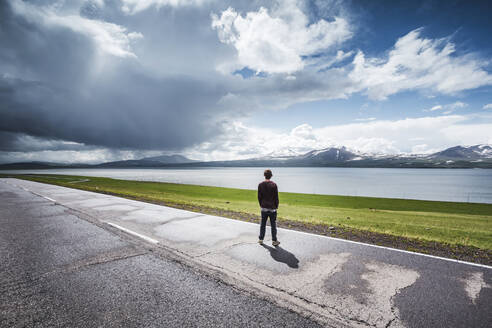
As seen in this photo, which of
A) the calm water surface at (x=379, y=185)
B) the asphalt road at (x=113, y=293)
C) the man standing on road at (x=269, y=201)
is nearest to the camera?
the asphalt road at (x=113, y=293)

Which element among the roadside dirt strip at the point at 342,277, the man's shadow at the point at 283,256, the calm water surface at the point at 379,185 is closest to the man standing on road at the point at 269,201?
the man's shadow at the point at 283,256

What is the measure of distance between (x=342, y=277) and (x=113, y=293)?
189 inches

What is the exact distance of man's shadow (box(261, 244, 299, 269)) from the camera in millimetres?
5918

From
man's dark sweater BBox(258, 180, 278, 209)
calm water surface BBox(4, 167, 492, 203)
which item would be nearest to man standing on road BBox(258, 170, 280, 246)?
man's dark sweater BBox(258, 180, 278, 209)

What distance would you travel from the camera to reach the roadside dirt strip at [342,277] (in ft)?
12.6

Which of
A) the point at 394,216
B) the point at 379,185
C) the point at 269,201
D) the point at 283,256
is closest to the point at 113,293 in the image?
the point at 283,256

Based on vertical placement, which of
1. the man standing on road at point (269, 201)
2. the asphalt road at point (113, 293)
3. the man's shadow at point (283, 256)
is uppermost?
the man standing on road at point (269, 201)

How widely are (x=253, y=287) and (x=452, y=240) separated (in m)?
8.22

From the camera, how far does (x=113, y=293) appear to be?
4.45 metres

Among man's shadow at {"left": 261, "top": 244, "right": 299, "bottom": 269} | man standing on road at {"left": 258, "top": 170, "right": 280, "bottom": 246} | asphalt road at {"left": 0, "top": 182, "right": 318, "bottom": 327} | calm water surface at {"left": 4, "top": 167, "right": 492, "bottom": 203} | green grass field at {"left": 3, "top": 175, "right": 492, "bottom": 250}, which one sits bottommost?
calm water surface at {"left": 4, "top": 167, "right": 492, "bottom": 203}

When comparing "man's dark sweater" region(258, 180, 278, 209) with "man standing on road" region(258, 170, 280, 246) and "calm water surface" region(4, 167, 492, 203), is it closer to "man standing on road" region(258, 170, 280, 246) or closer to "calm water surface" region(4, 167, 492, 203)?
"man standing on road" region(258, 170, 280, 246)

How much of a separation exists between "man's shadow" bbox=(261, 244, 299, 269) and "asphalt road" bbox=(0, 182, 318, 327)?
1.89 meters

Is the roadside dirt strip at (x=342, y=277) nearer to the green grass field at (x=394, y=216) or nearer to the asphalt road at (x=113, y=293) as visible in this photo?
the asphalt road at (x=113, y=293)

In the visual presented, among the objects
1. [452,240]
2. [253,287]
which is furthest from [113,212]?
[452,240]
